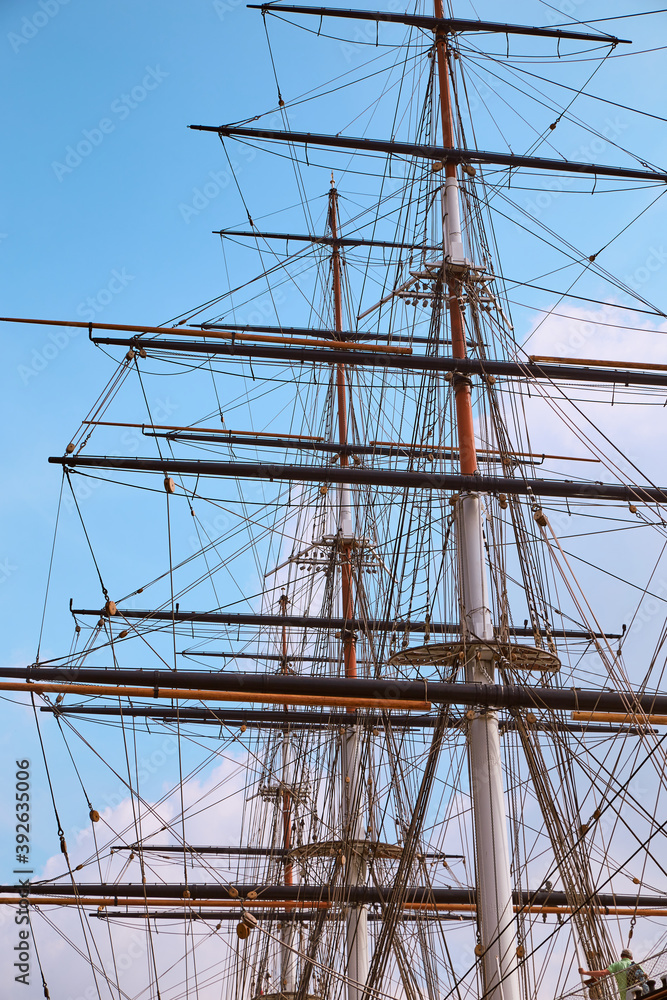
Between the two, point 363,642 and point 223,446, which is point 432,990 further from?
point 223,446

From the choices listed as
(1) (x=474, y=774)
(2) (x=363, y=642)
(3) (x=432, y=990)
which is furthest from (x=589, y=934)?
(2) (x=363, y=642)

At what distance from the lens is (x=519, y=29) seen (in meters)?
19.2

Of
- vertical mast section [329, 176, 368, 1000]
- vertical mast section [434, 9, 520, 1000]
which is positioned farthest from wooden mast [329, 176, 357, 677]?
vertical mast section [434, 9, 520, 1000]

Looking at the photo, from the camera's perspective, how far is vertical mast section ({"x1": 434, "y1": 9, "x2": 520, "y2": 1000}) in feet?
44.3

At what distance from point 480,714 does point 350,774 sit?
6.77 meters

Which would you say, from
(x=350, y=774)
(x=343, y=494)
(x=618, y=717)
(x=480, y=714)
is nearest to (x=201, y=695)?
(x=480, y=714)

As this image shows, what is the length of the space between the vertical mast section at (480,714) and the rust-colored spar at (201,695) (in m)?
1.23

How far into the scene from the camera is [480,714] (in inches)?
596

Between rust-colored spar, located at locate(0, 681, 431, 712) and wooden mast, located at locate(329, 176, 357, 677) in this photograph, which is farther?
wooden mast, located at locate(329, 176, 357, 677)

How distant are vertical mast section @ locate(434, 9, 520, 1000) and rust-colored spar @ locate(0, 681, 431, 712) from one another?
1227mm

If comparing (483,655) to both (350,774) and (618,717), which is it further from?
(350,774)

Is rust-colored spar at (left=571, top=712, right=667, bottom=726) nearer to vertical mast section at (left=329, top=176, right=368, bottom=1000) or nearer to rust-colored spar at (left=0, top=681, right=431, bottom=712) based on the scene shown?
rust-colored spar at (left=0, top=681, right=431, bottom=712)

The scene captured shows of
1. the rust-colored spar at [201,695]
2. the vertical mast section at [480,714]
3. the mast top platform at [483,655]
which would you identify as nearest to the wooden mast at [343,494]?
the vertical mast section at [480,714]

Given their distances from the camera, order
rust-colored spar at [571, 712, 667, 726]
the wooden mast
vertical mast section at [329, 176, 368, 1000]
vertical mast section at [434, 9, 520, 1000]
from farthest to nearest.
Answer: the wooden mast → vertical mast section at [329, 176, 368, 1000] → rust-colored spar at [571, 712, 667, 726] → vertical mast section at [434, 9, 520, 1000]
